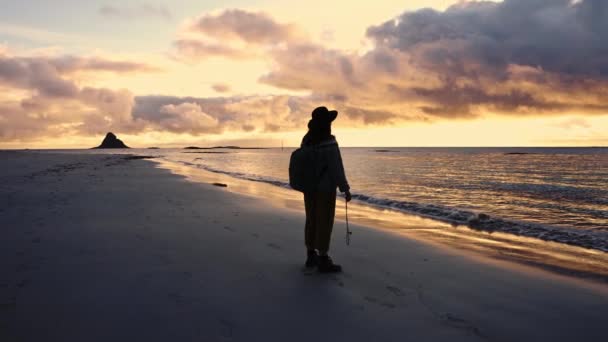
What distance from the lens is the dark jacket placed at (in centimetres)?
563

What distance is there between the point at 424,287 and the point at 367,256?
1.85 meters

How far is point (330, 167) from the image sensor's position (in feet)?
18.5

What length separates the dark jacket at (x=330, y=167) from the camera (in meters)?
5.63

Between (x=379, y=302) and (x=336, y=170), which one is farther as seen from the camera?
(x=336, y=170)

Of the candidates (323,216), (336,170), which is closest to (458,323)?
(323,216)

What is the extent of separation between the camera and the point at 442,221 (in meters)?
12.5

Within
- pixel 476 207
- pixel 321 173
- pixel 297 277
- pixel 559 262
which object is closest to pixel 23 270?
pixel 297 277

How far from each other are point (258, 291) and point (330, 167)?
6.84 feet

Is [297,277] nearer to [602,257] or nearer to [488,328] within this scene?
[488,328]

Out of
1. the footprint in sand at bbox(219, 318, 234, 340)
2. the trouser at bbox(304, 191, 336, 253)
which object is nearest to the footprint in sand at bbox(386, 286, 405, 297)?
the trouser at bbox(304, 191, 336, 253)

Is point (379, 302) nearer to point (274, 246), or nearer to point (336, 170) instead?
point (336, 170)

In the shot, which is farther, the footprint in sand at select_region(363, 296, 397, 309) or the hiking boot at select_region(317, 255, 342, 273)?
the hiking boot at select_region(317, 255, 342, 273)

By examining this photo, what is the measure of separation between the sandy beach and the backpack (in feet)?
4.49

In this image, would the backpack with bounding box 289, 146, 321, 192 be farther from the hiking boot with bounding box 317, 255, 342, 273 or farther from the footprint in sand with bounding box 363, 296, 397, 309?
the footprint in sand with bounding box 363, 296, 397, 309
